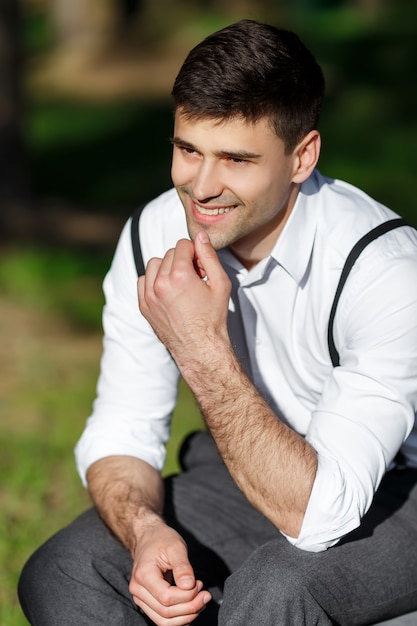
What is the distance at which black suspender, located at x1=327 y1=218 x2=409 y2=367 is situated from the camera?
318 centimetres

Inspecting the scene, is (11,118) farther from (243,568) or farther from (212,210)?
(243,568)

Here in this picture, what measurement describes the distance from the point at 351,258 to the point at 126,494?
99 centimetres

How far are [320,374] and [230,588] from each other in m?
0.76

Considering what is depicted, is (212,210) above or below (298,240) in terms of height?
above

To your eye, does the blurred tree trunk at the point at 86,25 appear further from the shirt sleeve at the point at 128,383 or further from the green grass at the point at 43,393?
the shirt sleeve at the point at 128,383

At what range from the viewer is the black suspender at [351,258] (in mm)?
3176

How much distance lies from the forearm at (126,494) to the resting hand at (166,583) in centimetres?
13

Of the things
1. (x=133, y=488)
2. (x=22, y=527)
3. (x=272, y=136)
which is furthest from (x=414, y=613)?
(x=22, y=527)

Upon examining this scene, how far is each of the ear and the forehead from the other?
0.15 m

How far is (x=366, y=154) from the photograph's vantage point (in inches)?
554

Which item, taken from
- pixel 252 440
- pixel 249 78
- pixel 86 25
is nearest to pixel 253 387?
Result: pixel 252 440

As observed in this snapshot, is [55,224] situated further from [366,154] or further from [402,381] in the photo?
[402,381]

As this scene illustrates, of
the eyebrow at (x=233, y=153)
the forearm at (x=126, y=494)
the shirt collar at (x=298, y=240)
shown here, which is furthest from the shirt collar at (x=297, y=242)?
the forearm at (x=126, y=494)

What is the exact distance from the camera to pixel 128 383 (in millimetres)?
3568
